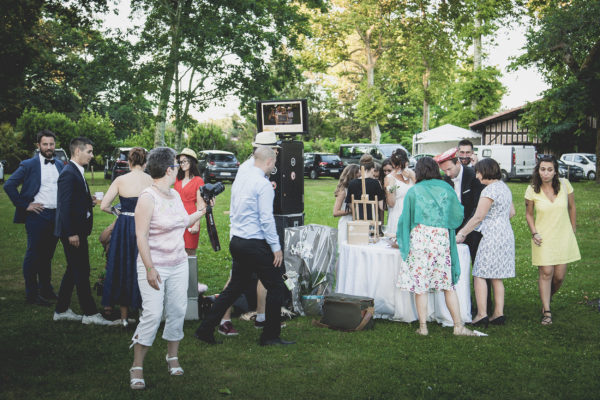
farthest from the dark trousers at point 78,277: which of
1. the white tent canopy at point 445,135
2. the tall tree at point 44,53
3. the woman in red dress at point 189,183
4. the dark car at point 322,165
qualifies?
the white tent canopy at point 445,135

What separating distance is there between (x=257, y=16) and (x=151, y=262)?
19.6 meters

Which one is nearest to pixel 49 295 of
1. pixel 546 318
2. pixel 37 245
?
pixel 37 245

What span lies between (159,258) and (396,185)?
3579 mm

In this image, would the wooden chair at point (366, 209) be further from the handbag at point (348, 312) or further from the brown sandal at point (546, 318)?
the brown sandal at point (546, 318)

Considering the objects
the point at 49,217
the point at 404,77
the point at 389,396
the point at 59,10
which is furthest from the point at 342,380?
the point at 404,77

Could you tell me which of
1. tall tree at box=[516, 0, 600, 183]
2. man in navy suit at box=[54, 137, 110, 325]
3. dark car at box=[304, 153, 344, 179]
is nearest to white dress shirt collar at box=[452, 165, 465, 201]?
man in navy suit at box=[54, 137, 110, 325]

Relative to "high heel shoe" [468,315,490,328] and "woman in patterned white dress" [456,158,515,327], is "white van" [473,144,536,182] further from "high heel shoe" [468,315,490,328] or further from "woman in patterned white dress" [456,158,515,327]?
"high heel shoe" [468,315,490,328]

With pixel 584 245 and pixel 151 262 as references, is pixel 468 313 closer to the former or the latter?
pixel 151 262

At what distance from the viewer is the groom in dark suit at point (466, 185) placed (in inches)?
238

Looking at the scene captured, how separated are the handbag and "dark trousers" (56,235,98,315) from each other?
2.45 metres

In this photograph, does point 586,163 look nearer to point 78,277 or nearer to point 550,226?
point 550,226

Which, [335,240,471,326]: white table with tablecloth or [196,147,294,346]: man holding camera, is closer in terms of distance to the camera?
[196,147,294,346]: man holding camera

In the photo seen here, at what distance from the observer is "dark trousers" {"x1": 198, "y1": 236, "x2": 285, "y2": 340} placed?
15.9 ft

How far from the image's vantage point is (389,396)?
3938mm
